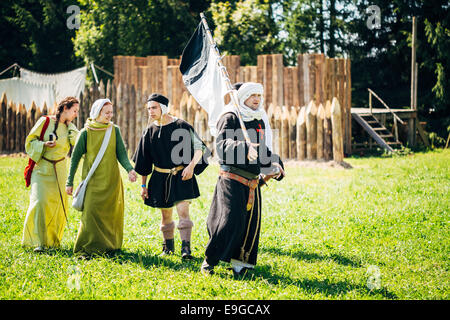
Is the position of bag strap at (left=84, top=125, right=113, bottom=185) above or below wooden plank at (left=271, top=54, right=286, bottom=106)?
below

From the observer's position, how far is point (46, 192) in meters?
5.89

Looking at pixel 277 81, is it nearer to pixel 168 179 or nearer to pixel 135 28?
pixel 168 179

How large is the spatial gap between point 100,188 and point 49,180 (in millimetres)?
826

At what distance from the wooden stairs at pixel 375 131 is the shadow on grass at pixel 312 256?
36.4 ft

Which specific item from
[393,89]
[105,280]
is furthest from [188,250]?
[393,89]

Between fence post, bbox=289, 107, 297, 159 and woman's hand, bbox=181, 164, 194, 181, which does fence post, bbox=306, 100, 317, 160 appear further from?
woman's hand, bbox=181, 164, 194, 181

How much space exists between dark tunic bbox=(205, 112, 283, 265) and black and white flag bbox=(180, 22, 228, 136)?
341 millimetres

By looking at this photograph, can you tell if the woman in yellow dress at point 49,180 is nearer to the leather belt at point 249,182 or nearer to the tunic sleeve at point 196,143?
the tunic sleeve at point 196,143

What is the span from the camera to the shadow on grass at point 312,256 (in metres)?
5.37

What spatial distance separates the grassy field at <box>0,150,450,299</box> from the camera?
4418 millimetres

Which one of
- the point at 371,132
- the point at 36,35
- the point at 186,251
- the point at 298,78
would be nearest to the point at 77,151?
the point at 186,251

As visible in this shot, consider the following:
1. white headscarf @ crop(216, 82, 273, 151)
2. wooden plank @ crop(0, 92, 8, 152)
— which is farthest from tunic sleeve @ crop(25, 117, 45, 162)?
wooden plank @ crop(0, 92, 8, 152)

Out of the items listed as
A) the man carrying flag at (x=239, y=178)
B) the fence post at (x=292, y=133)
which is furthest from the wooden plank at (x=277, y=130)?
the man carrying flag at (x=239, y=178)

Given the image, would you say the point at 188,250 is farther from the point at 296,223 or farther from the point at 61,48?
the point at 61,48
